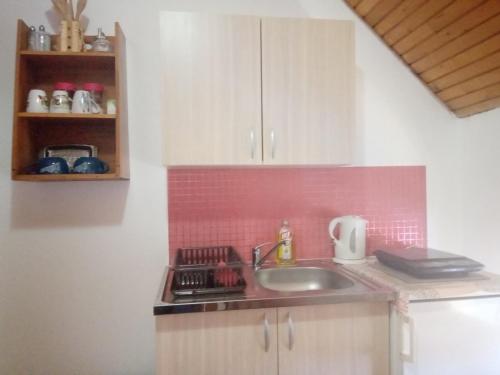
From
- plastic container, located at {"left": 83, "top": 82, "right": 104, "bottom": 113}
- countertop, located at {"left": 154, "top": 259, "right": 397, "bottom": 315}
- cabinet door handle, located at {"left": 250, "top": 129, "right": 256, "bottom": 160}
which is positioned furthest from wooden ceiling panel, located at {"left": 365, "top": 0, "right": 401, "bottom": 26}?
plastic container, located at {"left": 83, "top": 82, "right": 104, "bottom": 113}

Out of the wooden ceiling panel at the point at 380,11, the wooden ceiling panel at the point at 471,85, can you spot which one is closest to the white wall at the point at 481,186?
the wooden ceiling panel at the point at 471,85

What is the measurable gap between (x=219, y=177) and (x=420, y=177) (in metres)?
1.20

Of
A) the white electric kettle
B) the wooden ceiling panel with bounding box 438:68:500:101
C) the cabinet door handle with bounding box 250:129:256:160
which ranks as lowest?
the white electric kettle

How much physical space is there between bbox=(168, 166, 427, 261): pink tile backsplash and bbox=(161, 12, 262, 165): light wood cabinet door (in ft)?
1.05

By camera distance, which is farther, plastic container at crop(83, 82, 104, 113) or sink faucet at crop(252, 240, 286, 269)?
sink faucet at crop(252, 240, 286, 269)

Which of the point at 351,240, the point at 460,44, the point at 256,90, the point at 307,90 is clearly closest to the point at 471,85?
the point at 460,44

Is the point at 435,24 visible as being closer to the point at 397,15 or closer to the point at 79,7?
the point at 397,15

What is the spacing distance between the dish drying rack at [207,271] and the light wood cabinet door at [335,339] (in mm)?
262

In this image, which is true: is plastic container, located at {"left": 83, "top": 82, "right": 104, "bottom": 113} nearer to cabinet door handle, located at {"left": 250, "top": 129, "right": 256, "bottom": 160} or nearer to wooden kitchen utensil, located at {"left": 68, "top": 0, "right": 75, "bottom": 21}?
wooden kitchen utensil, located at {"left": 68, "top": 0, "right": 75, "bottom": 21}

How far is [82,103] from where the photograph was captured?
1.45 m

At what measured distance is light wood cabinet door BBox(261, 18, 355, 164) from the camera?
145cm

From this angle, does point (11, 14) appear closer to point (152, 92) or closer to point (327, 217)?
point (152, 92)

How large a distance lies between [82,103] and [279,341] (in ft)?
4.40

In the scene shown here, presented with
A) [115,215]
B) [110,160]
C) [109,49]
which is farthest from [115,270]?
[109,49]
